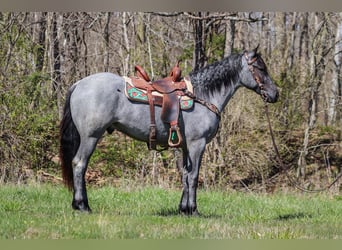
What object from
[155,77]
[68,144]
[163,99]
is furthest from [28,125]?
[163,99]

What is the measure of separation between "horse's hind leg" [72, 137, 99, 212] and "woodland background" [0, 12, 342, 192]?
15.9 ft

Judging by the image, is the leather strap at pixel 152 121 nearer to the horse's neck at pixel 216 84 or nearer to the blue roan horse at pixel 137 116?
the blue roan horse at pixel 137 116

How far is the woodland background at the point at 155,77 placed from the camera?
496 inches

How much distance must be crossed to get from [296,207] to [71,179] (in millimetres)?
3889

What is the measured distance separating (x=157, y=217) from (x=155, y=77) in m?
6.99

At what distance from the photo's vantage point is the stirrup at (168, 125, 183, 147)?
7180 millimetres

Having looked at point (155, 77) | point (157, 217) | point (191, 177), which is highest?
point (155, 77)

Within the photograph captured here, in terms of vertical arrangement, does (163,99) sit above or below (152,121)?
above

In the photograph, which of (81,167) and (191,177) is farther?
(191,177)

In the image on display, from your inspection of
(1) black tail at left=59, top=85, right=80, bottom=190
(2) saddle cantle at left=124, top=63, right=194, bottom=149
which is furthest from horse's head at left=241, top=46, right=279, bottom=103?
(1) black tail at left=59, top=85, right=80, bottom=190

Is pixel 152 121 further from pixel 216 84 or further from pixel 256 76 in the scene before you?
pixel 256 76

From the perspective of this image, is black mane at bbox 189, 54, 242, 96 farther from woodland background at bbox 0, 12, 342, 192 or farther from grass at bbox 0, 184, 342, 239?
woodland background at bbox 0, 12, 342, 192

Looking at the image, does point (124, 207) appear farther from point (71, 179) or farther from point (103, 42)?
point (103, 42)

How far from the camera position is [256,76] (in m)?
7.66
